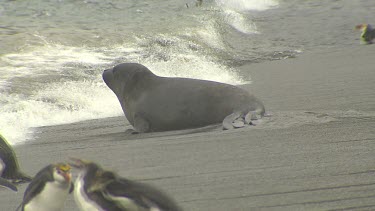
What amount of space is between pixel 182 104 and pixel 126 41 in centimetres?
776

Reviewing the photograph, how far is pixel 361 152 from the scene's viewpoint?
16.6ft

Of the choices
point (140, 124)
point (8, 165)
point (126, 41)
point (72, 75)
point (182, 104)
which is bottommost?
point (126, 41)

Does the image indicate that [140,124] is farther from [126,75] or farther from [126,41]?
[126,41]

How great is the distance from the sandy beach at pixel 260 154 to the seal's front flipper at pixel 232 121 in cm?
15

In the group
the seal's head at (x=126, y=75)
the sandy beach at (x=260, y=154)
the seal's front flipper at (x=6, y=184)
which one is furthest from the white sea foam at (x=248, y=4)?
the seal's front flipper at (x=6, y=184)

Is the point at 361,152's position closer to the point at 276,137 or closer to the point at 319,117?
the point at 276,137

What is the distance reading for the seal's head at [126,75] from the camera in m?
8.91

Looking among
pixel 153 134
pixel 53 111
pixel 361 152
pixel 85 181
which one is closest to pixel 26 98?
pixel 53 111

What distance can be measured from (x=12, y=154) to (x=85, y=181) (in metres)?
1.42

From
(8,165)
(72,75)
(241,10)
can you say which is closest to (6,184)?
(8,165)

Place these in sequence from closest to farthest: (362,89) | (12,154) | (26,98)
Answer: (12,154), (362,89), (26,98)

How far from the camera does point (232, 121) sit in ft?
24.0

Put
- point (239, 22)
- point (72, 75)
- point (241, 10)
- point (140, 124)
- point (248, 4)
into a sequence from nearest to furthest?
point (140, 124)
point (72, 75)
point (239, 22)
point (241, 10)
point (248, 4)

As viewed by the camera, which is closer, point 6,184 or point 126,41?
point 6,184
